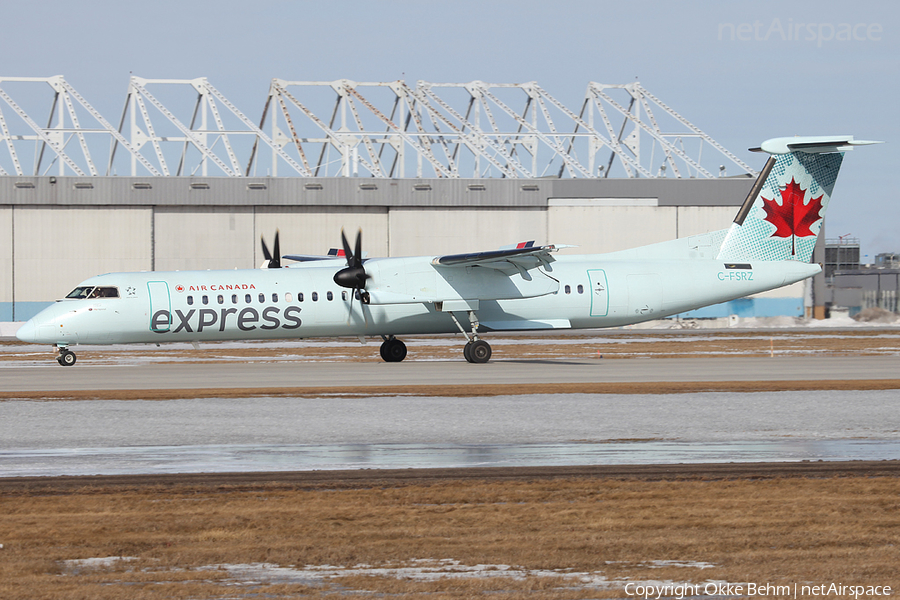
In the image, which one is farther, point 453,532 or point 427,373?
point 427,373

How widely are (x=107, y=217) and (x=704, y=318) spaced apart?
4637 centimetres

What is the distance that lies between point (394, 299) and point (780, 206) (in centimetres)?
1499

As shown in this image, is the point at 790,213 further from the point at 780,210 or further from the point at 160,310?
the point at 160,310

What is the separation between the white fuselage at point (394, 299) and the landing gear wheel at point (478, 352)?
1.25m

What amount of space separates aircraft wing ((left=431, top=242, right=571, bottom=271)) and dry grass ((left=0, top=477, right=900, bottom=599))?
A: 19735 millimetres

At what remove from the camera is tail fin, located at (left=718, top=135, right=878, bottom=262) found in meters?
35.4

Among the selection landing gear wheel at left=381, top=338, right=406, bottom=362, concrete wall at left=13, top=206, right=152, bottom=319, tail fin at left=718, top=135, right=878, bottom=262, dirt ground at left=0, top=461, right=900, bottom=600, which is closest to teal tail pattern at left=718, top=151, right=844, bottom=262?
tail fin at left=718, top=135, right=878, bottom=262

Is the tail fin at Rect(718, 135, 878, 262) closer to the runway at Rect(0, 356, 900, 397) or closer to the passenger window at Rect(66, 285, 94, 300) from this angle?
the runway at Rect(0, 356, 900, 397)

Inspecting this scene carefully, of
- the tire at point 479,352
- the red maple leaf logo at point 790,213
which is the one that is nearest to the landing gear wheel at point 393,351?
the tire at point 479,352

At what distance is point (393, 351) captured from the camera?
34.6 meters

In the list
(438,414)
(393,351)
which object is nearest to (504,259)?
(393,351)

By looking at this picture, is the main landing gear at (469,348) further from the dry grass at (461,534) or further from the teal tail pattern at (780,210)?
the dry grass at (461,534)

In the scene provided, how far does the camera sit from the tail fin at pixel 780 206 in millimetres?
35406

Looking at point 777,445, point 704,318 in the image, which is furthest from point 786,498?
point 704,318
